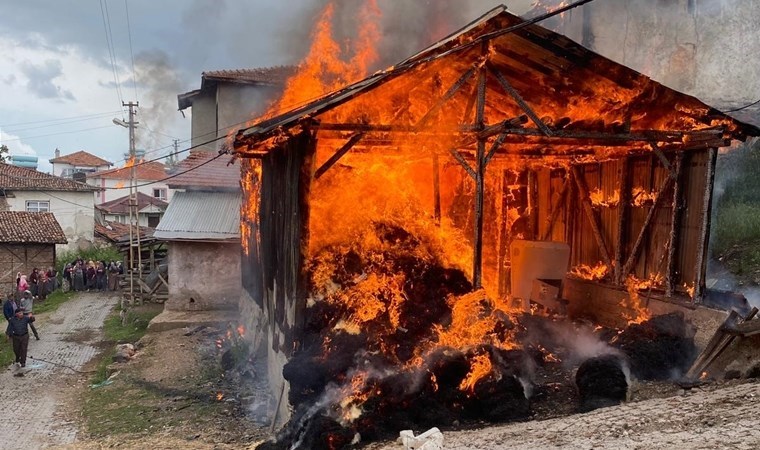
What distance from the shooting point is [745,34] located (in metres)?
27.8

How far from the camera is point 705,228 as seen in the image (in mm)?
9930

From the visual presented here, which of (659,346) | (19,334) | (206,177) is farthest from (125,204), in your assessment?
(659,346)

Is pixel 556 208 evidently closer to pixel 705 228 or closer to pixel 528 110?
pixel 705 228

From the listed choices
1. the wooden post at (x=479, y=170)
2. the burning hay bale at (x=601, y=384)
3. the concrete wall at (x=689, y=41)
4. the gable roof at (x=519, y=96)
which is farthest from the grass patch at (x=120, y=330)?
the concrete wall at (x=689, y=41)

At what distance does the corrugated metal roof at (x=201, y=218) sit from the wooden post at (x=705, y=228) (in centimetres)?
1403

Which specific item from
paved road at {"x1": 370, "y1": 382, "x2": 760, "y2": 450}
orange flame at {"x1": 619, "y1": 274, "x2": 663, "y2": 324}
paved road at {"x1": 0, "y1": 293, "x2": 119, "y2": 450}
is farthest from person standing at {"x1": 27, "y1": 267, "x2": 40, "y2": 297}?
orange flame at {"x1": 619, "y1": 274, "x2": 663, "y2": 324}

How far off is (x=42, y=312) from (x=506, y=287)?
20420 mm

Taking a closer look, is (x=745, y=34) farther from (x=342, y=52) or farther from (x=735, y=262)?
(x=342, y=52)

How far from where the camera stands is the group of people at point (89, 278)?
2895cm

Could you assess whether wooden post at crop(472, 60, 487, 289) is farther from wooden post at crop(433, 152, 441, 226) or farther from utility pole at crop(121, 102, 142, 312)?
utility pole at crop(121, 102, 142, 312)

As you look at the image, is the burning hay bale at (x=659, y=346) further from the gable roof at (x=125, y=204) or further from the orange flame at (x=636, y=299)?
the gable roof at (x=125, y=204)

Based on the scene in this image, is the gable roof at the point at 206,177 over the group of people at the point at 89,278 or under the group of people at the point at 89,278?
over

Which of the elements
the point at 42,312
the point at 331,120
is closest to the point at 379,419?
the point at 331,120

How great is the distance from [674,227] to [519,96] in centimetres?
452
